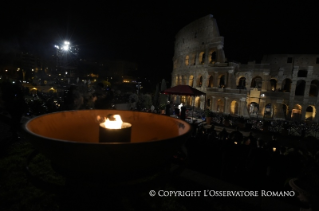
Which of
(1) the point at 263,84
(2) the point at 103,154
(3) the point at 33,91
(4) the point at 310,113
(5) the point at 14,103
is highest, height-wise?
(1) the point at 263,84

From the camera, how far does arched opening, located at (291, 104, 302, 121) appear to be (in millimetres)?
24072

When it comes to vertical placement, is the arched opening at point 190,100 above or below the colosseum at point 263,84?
below

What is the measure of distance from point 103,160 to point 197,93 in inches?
535

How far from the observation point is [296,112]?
24.8 m

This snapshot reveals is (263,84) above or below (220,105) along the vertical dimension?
above

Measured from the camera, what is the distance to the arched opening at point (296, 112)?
24072 mm

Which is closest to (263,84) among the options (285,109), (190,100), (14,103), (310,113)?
(285,109)

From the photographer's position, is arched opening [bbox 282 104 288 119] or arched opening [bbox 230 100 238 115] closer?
arched opening [bbox 282 104 288 119]

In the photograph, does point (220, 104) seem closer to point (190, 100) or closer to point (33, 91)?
point (190, 100)

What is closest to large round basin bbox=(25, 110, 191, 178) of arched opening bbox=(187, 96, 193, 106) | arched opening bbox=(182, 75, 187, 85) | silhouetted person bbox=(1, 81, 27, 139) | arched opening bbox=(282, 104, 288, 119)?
silhouetted person bbox=(1, 81, 27, 139)

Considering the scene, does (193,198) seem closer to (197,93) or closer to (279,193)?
(279,193)

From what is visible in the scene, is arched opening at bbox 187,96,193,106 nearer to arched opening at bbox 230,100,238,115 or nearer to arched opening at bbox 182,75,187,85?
arched opening at bbox 182,75,187,85

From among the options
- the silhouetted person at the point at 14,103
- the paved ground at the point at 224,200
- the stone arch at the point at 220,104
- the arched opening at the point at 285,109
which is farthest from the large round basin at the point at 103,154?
the arched opening at the point at 285,109

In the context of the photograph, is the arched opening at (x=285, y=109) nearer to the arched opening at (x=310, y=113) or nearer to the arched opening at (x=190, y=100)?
the arched opening at (x=310, y=113)
